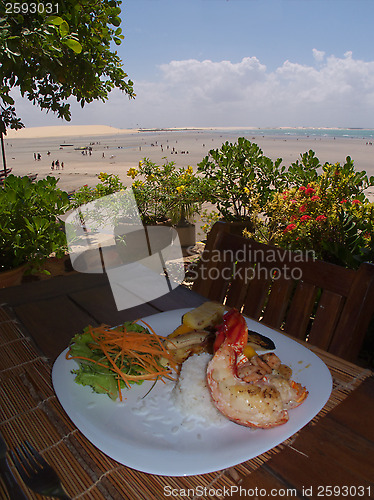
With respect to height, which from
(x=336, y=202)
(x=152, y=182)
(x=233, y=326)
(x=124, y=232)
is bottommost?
(x=124, y=232)

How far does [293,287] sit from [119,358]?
901 millimetres

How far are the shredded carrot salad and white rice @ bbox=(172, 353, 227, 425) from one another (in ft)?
0.19

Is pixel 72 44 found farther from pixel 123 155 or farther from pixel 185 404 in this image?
pixel 123 155

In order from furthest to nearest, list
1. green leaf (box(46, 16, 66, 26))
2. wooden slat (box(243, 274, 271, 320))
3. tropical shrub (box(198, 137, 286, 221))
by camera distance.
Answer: tropical shrub (box(198, 137, 286, 221)) → green leaf (box(46, 16, 66, 26)) → wooden slat (box(243, 274, 271, 320))

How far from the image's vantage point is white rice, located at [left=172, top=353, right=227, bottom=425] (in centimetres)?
71

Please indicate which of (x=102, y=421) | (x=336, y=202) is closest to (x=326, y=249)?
(x=336, y=202)

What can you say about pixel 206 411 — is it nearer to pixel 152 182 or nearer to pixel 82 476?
pixel 82 476

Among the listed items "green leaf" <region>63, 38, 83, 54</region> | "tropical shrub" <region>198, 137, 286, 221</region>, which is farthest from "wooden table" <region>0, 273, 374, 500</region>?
"tropical shrub" <region>198, 137, 286, 221</region>

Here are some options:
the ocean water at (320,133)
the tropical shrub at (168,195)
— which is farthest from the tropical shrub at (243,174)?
the ocean water at (320,133)

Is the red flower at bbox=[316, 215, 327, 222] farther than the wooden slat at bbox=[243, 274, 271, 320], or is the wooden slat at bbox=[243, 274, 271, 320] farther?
the red flower at bbox=[316, 215, 327, 222]

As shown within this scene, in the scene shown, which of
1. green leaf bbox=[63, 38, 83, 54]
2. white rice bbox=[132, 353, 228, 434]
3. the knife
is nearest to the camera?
the knife

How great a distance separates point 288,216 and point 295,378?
2.72 m

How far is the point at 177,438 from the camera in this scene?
66 cm

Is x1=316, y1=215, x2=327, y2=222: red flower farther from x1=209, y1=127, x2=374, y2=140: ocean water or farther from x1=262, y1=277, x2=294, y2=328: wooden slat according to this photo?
x1=209, y1=127, x2=374, y2=140: ocean water
